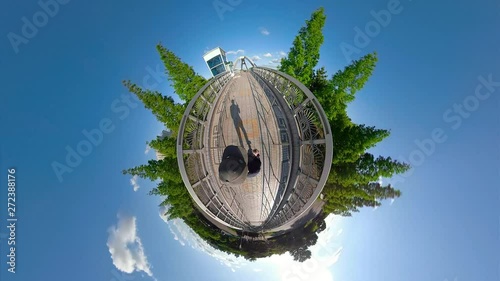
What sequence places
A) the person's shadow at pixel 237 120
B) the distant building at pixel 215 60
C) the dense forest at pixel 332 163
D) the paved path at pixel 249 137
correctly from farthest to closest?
1. the distant building at pixel 215 60
2. the dense forest at pixel 332 163
3. the person's shadow at pixel 237 120
4. the paved path at pixel 249 137

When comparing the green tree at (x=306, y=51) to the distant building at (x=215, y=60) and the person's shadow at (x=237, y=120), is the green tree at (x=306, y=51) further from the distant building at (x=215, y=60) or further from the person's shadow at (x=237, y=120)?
the distant building at (x=215, y=60)

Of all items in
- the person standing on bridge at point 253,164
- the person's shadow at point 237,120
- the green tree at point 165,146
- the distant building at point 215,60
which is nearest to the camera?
the person standing on bridge at point 253,164

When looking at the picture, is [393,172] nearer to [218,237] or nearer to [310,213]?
[310,213]

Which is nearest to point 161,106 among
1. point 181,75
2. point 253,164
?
point 181,75

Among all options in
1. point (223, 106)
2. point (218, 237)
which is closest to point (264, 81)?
point (223, 106)

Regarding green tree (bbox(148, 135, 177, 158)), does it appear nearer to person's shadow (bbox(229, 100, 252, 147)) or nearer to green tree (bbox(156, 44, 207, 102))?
green tree (bbox(156, 44, 207, 102))

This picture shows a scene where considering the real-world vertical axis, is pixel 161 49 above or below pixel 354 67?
above

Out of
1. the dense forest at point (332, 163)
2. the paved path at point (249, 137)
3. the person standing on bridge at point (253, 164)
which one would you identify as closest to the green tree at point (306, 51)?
the dense forest at point (332, 163)

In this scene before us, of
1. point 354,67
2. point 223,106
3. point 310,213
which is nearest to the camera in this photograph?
point 223,106

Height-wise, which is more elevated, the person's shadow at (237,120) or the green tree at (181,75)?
the green tree at (181,75)

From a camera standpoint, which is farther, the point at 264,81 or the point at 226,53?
the point at 226,53
